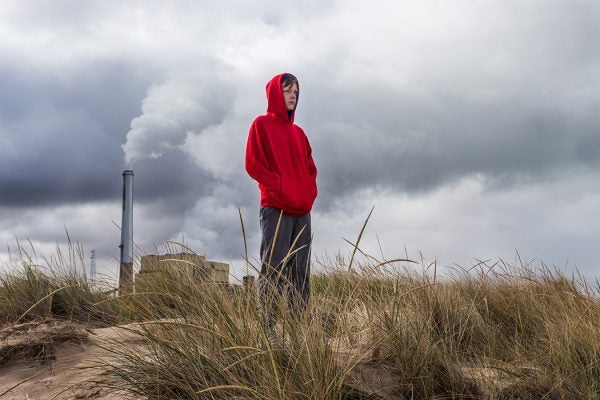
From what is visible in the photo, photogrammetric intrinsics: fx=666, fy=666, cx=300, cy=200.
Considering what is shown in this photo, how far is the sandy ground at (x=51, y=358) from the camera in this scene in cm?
383

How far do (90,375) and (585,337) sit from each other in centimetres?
304

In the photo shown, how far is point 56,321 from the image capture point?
4953 mm

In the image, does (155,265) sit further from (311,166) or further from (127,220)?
(127,220)

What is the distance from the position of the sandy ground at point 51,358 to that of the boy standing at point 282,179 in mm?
1203

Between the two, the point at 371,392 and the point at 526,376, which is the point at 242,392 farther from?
the point at 526,376

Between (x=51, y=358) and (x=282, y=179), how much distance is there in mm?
1972

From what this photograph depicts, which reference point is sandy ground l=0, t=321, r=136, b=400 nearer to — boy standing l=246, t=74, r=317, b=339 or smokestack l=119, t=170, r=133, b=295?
boy standing l=246, t=74, r=317, b=339

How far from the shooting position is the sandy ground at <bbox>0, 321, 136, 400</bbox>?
383 centimetres

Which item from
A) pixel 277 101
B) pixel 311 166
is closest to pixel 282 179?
pixel 311 166

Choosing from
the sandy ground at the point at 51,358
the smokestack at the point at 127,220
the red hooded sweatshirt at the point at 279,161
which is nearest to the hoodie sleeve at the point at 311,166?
the red hooded sweatshirt at the point at 279,161

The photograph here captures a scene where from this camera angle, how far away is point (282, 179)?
15.8ft

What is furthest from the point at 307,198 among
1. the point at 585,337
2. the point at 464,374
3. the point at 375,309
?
the point at 585,337

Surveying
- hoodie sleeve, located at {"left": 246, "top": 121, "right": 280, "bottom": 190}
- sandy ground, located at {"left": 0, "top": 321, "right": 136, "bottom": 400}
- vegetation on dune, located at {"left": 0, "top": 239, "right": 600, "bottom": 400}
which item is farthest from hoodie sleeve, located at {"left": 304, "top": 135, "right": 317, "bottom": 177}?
sandy ground, located at {"left": 0, "top": 321, "right": 136, "bottom": 400}

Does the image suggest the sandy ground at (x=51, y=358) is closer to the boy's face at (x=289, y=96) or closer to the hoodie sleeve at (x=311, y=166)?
the hoodie sleeve at (x=311, y=166)
